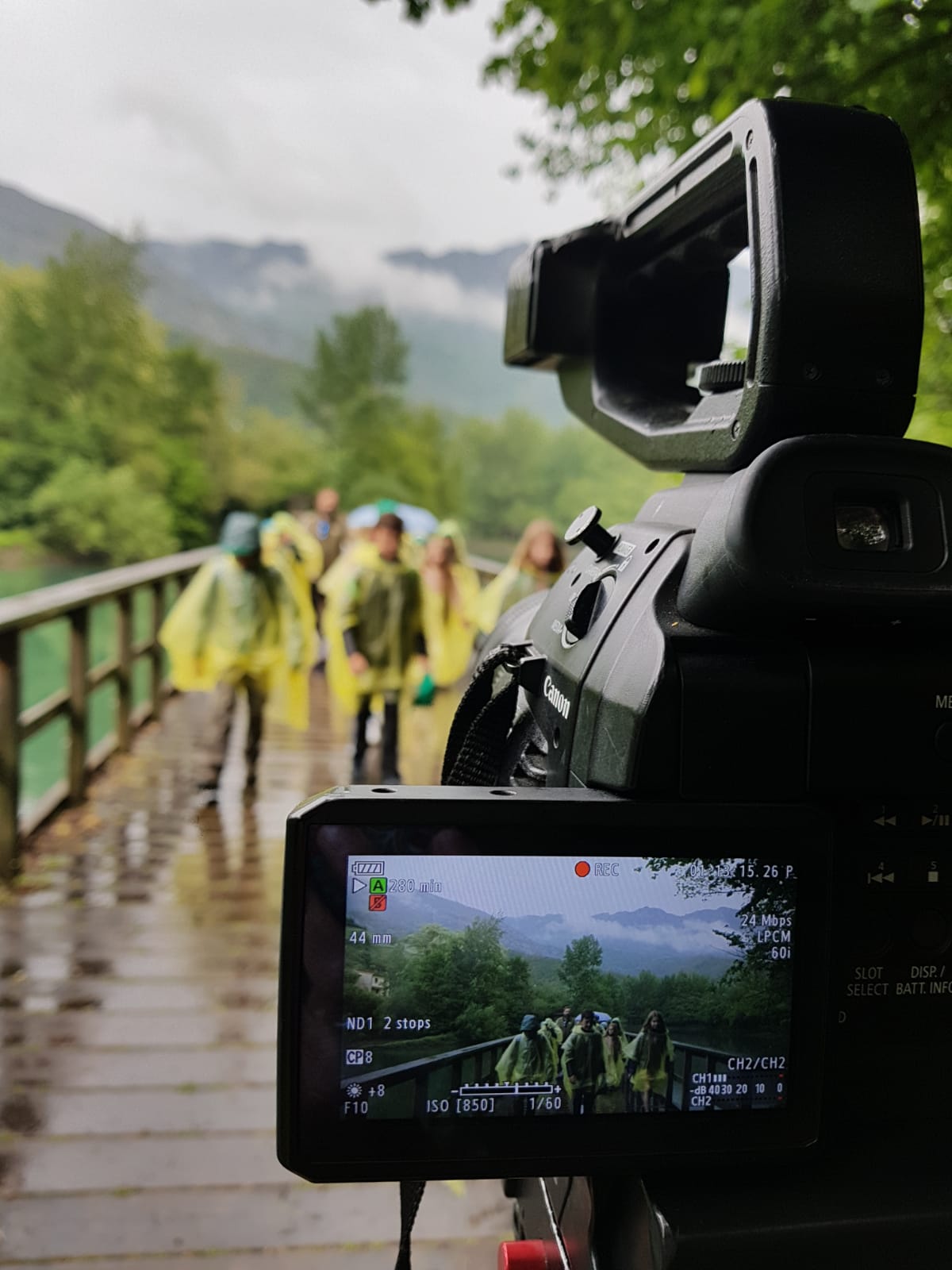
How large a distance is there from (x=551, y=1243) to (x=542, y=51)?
2107 mm

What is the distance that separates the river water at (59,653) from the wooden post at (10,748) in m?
0.05

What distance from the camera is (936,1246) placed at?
591 millimetres

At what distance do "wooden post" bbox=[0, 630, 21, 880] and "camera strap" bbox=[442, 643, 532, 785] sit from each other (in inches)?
80.2

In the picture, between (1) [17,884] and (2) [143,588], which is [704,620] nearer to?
(1) [17,884]

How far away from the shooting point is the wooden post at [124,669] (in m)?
4.21

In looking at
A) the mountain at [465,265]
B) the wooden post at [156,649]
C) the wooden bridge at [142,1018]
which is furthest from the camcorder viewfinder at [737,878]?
the mountain at [465,265]

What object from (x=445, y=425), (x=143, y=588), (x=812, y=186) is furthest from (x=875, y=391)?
(x=445, y=425)

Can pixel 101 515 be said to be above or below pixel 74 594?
above

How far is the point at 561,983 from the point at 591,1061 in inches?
1.7

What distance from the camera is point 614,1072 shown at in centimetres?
58

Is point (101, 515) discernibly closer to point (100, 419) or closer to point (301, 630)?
point (100, 419)


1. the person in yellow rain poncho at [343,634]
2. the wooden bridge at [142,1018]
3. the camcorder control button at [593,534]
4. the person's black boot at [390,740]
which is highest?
the camcorder control button at [593,534]

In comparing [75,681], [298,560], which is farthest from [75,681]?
[298,560]

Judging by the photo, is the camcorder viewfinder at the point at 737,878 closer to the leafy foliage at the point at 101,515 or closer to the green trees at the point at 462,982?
the green trees at the point at 462,982
